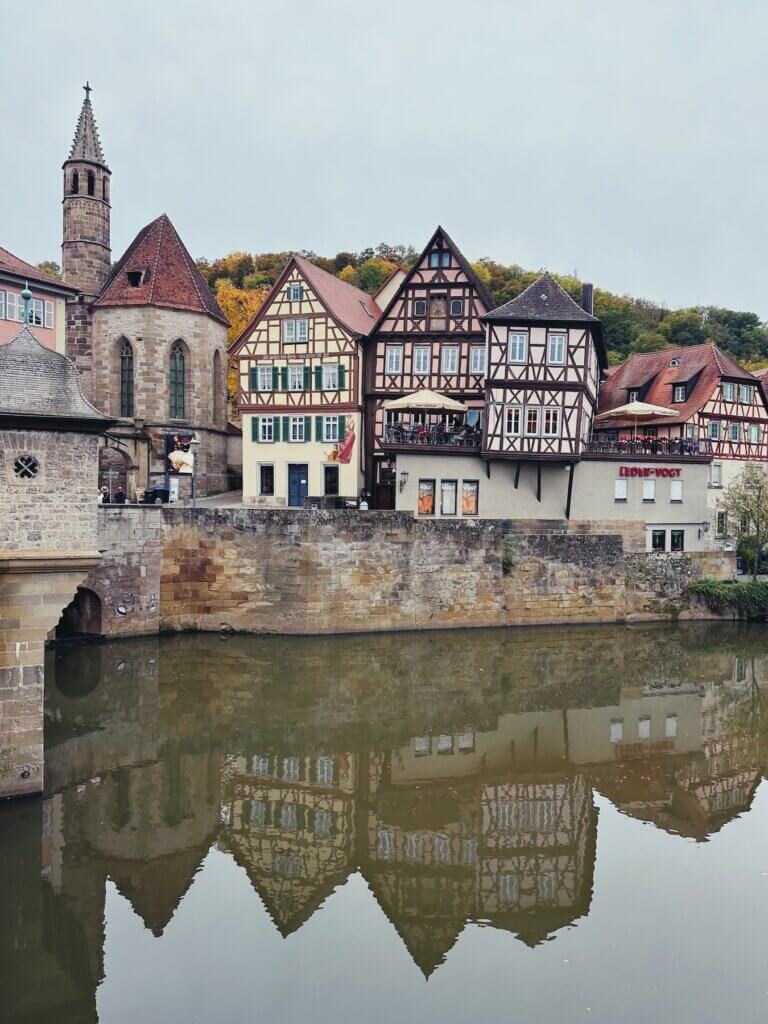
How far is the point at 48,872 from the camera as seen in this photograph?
426 inches

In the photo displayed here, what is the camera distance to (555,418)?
27719mm

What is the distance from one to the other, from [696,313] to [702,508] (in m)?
41.7

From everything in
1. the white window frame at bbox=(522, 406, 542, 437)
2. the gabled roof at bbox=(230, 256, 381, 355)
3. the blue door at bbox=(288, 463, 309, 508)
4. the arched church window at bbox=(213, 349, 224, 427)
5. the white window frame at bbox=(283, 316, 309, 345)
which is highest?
the gabled roof at bbox=(230, 256, 381, 355)

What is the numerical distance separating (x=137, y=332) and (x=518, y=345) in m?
15.6

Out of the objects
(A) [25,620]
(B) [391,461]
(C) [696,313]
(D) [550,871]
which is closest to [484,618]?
(B) [391,461]

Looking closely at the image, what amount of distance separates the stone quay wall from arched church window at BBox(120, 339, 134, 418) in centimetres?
1115

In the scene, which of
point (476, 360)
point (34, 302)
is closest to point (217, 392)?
point (34, 302)

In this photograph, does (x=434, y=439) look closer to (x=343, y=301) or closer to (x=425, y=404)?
(x=425, y=404)

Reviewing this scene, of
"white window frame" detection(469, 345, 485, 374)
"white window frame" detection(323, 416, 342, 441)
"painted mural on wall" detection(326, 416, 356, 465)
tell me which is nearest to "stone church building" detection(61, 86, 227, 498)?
"white window frame" detection(323, 416, 342, 441)

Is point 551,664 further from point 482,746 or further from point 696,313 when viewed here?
point 696,313

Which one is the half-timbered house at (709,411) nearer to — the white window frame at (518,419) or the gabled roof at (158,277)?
the white window frame at (518,419)

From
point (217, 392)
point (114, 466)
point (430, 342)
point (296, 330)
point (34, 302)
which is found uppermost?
point (34, 302)

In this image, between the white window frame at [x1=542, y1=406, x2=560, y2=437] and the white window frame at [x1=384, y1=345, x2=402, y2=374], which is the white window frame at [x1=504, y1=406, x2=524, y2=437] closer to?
the white window frame at [x1=542, y1=406, x2=560, y2=437]

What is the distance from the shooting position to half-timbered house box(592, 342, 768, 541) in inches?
1273
